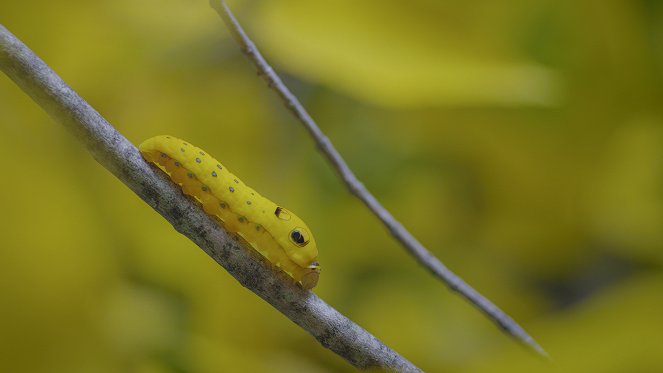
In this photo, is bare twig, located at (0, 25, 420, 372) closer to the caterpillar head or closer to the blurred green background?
the caterpillar head

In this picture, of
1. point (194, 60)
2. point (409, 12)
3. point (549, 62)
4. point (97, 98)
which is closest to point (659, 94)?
point (549, 62)

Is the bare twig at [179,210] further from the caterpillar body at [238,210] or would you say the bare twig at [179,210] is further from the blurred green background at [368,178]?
the blurred green background at [368,178]

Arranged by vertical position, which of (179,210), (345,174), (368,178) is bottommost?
(179,210)

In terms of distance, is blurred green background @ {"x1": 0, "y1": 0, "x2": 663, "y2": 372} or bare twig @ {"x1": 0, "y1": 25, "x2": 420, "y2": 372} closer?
bare twig @ {"x1": 0, "y1": 25, "x2": 420, "y2": 372}

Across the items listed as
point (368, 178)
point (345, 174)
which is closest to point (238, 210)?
point (345, 174)

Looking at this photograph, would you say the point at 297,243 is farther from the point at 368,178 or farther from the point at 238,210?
the point at 368,178

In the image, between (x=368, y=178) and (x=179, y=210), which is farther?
(x=368, y=178)

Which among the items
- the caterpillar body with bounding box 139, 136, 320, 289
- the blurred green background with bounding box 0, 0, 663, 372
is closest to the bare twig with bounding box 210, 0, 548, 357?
A: the blurred green background with bounding box 0, 0, 663, 372
